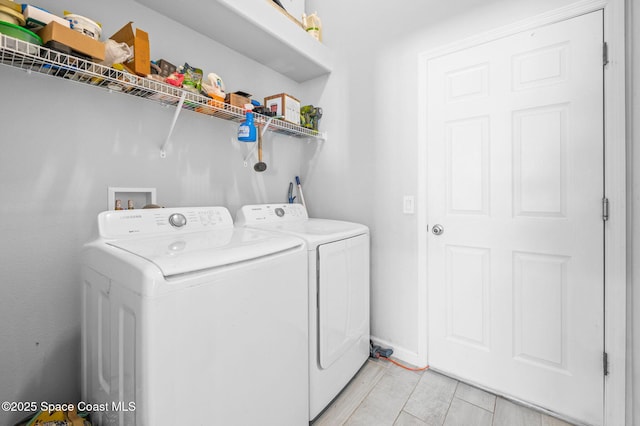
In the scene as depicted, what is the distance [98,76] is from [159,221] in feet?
2.07

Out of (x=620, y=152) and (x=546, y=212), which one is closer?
(x=620, y=152)

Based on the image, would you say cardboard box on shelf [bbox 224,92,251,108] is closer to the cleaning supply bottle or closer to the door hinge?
the cleaning supply bottle

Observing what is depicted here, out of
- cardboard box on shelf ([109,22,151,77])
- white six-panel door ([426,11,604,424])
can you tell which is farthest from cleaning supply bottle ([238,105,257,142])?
white six-panel door ([426,11,604,424])

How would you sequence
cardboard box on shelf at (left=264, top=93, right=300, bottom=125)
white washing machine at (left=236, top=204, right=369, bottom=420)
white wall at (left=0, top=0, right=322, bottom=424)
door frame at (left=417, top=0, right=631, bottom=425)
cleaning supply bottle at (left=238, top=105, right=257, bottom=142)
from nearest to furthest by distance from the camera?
white wall at (left=0, top=0, right=322, bottom=424) < door frame at (left=417, top=0, right=631, bottom=425) < white washing machine at (left=236, top=204, right=369, bottom=420) < cleaning supply bottle at (left=238, top=105, right=257, bottom=142) < cardboard box on shelf at (left=264, top=93, right=300, bottom=125)

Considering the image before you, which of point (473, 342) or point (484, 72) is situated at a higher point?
point (484, 72)

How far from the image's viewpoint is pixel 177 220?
137 centimetres

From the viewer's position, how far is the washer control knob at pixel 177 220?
1348mm

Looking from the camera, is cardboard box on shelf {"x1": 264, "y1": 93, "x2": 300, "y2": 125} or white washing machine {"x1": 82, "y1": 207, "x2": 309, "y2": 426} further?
cardboard box on shelf {"x1": 264, "y1": 93, "x2": 300, "y2": 125}

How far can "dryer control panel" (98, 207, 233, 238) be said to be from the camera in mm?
1163

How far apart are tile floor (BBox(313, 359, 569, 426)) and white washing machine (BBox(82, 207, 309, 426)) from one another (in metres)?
0.35

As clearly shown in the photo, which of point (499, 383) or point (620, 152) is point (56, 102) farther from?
point (499, 383)

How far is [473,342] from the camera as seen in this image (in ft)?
5.63

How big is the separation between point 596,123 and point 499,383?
4.88 feet

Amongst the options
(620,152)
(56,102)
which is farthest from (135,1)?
(620,152)
